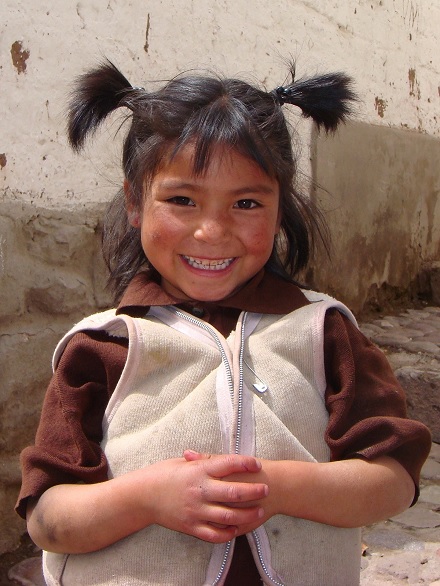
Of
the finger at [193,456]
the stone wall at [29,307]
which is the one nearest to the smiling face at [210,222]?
the finger at [193,456]

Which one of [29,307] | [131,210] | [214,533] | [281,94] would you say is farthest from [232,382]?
[29,307]

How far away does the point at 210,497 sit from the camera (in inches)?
47.1

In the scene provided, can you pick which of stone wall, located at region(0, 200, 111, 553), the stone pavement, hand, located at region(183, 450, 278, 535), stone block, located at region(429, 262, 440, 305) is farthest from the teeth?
stone block, located at region(429, 262, 440, 305)

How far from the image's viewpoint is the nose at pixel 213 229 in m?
1.39

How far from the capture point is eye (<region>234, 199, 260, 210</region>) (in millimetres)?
1446

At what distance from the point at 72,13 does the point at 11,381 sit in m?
1.10

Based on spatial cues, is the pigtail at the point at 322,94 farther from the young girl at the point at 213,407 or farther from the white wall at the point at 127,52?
the white wall at the point at 127,52

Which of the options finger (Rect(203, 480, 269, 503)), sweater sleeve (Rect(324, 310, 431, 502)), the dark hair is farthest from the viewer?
the dark hair

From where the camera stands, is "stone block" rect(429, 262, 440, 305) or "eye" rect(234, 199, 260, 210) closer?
"eye" rect(234, 199, 260, 210)

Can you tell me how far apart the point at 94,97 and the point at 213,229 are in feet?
1.43

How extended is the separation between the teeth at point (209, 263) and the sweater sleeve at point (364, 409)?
0.22 m

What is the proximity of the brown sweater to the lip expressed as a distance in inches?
2.6

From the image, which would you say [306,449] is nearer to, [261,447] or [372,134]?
[261,447]

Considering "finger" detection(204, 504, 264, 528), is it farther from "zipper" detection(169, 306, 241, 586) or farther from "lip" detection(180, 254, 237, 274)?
"lip" detection(180, 254, 237, 274)
